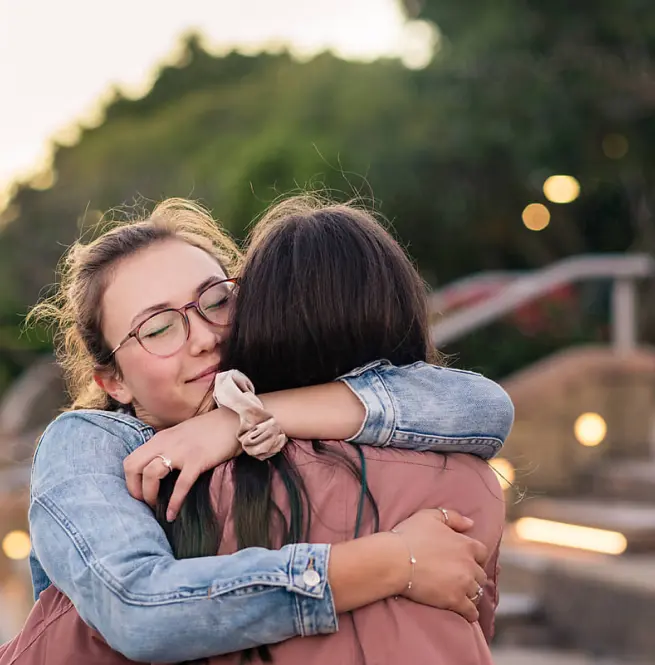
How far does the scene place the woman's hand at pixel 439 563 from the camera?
1642 mm

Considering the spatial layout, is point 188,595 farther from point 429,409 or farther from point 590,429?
point 590,429

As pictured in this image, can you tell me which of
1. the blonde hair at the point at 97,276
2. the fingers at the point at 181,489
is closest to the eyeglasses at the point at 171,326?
the blonde hair at the point at 97,276

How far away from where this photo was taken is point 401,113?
15.4 meters

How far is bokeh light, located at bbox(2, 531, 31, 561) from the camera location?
9852 mm

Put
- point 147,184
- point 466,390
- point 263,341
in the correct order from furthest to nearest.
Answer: point 147,184, point 466,390, point 263,341

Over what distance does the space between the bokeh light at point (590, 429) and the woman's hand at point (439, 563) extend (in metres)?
6.16

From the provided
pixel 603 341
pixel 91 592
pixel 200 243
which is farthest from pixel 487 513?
pixel 603 341

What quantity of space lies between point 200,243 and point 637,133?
11521 millimetres

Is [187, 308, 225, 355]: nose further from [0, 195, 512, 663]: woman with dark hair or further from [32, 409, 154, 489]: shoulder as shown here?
[32, 409, 154, 489]: shoulder

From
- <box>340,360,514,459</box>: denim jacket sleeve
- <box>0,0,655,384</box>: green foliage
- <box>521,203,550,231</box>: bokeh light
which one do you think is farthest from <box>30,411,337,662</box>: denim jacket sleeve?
<box>521,203,550,231</box>: bokeh light

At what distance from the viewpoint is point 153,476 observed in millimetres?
1669

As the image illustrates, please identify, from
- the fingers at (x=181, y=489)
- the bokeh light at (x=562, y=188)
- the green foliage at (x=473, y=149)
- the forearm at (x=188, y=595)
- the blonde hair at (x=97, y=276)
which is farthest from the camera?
the green foliage at (x=473, y=149)

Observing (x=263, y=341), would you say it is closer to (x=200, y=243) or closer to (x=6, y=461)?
(x=200, y=243)

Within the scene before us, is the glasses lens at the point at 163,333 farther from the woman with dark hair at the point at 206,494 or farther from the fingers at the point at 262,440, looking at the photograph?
the fingers at the point at 262,440
